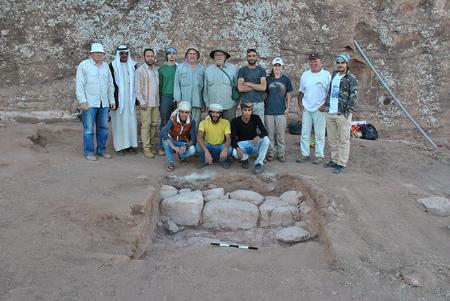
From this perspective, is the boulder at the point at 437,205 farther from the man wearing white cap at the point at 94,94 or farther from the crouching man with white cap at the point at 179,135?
the man wearing white cap at the point at 94,94

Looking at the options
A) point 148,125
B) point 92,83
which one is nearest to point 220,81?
point 148,125

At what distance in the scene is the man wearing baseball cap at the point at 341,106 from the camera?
5875 millimetres

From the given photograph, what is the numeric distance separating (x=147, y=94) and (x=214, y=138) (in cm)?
126

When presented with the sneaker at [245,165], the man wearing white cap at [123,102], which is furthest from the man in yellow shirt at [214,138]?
the man wearing white cap at [123,102]

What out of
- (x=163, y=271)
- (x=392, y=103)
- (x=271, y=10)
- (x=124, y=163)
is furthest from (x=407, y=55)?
(x=163, y=271)

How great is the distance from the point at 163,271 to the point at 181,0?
273 inches

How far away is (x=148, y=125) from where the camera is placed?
671 cm

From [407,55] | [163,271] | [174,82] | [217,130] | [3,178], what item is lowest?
[163,271]

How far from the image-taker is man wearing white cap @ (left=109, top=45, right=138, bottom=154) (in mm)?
6523

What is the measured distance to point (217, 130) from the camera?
20.3ft

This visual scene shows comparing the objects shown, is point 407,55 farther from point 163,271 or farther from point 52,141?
point 163,271

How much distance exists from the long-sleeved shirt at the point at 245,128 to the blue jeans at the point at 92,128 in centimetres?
193

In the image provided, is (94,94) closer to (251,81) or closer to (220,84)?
(220,84)

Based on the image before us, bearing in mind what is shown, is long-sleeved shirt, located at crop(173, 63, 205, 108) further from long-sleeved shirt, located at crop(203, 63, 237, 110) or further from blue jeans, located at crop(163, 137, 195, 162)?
blue jeans, located at crop(163, 137, 195, 162)
